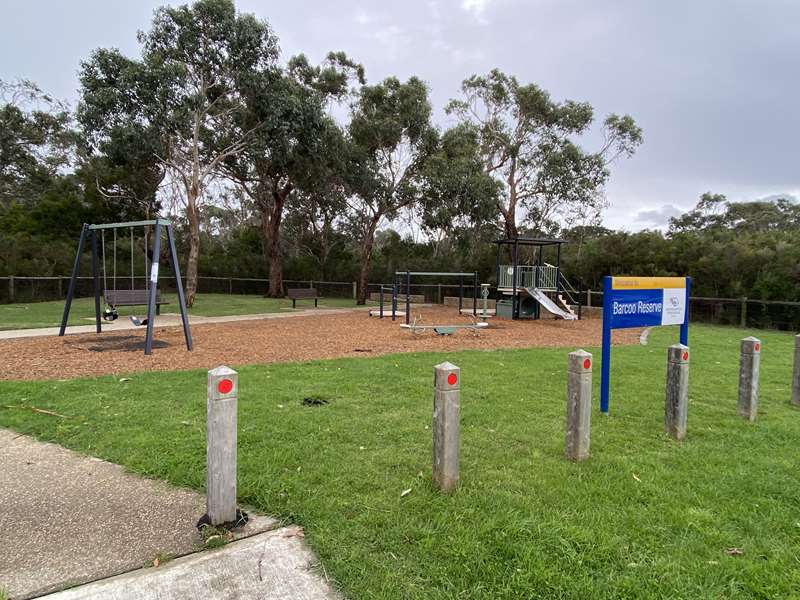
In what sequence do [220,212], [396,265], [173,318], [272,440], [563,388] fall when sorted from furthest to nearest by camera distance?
1. [220,212]
2. [396,265]
3. [173,318]
4. [563,388]
5. [272,440]

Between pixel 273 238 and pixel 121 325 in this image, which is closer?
pixel 121 325

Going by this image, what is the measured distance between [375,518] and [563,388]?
161 inches

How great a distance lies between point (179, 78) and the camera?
16641 mm

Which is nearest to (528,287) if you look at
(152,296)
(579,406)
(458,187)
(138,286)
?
(458,187)

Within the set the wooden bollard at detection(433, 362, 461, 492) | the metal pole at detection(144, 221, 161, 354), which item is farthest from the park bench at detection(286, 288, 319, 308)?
the wooden bollard at detection(433, 362, 461, 492)

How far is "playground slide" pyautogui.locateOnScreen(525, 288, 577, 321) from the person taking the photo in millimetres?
16531

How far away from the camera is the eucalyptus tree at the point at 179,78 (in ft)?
53.7

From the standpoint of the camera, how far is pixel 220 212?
136 ft

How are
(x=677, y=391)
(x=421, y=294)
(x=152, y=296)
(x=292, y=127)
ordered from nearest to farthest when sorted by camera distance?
(x=677, y=391)
(x=152, y=296)
(x=292, y=127)
(x=421, y=294)

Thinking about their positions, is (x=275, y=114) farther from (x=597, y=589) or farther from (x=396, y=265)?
(x=597, y=589)

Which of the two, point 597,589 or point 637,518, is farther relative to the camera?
point 637,518

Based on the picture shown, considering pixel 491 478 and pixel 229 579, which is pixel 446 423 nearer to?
pixel 491 478

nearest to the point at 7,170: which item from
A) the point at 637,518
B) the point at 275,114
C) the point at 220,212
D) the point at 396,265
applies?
the point at 220,212

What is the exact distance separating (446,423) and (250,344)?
729cm
